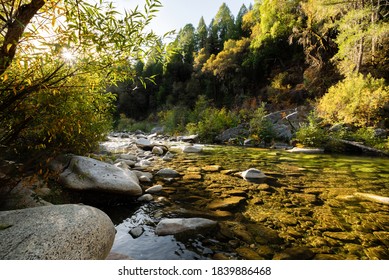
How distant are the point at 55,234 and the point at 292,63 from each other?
27884 millimetres

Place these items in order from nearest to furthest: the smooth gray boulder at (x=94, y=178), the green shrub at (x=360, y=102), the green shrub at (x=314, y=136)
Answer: the smooth gray boulder at (x=94, y=178)
the green shrub at (x=360, y=102)
the green shrub at (x=314, y=136)

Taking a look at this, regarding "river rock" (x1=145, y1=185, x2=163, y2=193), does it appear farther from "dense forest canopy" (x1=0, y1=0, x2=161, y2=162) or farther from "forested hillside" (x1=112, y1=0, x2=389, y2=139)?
"dense forest canopy" (x1=0, y1=0, x2=161, y2=162)

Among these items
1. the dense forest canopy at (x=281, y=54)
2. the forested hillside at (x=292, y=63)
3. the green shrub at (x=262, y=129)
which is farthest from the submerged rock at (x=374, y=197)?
the green shrub at (x=262, y=129)

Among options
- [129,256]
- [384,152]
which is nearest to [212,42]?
[384,152]

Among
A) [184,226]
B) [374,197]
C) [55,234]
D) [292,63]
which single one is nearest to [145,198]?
[184,226]

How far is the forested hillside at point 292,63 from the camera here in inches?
464

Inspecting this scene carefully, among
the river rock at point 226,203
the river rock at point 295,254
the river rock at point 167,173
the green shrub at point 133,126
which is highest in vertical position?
the river rock at point 295,254

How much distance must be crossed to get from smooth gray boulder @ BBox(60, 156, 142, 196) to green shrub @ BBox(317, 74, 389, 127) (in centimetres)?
1204

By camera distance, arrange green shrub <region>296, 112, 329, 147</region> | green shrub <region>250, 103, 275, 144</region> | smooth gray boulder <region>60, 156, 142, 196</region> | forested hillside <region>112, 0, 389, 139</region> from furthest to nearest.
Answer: green shrub <region>250, 103, 275, 144</region> < forested hillside <region>112, 0, 389, 139</region> < green shrub <region>296, 112, 329, 147</region> < smooth gray boulder <region>60, 156, 142, 196</region>

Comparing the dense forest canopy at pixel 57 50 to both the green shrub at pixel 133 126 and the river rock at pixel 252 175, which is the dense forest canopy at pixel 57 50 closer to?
the river rock at pixel 252 175

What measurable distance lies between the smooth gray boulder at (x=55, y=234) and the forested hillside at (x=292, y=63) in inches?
70.7

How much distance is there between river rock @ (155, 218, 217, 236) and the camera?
8.83ft

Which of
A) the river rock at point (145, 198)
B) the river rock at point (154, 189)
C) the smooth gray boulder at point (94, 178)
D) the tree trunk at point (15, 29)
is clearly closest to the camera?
the tree trunk at point (15, 29)

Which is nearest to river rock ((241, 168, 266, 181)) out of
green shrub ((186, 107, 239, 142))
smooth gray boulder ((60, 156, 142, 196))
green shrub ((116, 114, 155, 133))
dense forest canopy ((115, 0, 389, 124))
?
smooth gray boulder ((60, 156, 142, 196))
